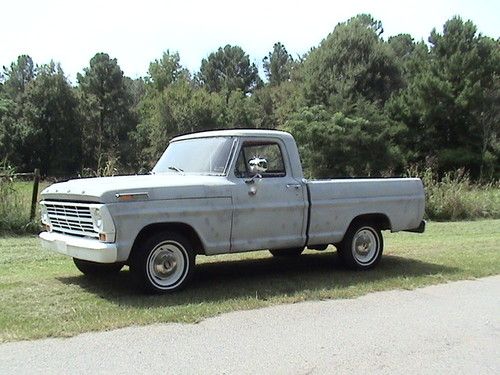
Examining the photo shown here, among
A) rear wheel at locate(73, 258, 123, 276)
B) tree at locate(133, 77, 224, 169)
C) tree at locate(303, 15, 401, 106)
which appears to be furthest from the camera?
tree at locate(133, 77, 224, 169)

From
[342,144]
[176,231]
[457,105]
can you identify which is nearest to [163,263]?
[176,231]

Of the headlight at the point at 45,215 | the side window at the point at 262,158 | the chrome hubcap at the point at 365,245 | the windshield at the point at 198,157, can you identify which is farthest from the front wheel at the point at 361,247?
the headlight at the point at 45,215

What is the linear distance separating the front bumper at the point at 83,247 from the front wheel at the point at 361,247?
3.76 metres

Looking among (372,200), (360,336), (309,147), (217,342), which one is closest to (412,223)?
(372,200)

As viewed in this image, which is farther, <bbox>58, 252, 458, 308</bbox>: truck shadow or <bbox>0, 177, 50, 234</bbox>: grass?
<bbox>0, 177, 50, 234</bbox>: grass

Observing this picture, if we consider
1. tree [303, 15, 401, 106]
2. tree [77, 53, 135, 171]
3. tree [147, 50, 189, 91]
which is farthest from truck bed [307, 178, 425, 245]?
tree [147, 50, 189, 91]

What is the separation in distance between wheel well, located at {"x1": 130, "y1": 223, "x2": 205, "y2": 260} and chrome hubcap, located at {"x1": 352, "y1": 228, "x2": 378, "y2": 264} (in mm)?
2698

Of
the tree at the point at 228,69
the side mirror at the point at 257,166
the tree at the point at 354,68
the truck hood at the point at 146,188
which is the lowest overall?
the truck hood at the point at 146,188

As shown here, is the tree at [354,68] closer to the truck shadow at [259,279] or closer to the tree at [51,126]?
the tree at [51,126]

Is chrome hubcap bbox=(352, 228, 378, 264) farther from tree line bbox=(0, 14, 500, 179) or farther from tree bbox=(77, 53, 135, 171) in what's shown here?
tree bbox=(77, 53, 135, 171)

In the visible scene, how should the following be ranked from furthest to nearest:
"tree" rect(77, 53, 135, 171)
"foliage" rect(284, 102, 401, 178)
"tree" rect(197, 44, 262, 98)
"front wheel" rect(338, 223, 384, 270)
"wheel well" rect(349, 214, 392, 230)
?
"tree" rect(197, 44, 262, 98), "tree" rect(77, 53, 135, 171), "foliage" rect(284, 102, 401, 178), "wheel well" rect(349, 214, 392, 230), "front wheel" rect(338, 223, 384, 270)

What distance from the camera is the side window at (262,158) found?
812cm

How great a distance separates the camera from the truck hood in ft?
22.9

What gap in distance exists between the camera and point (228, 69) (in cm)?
8781
